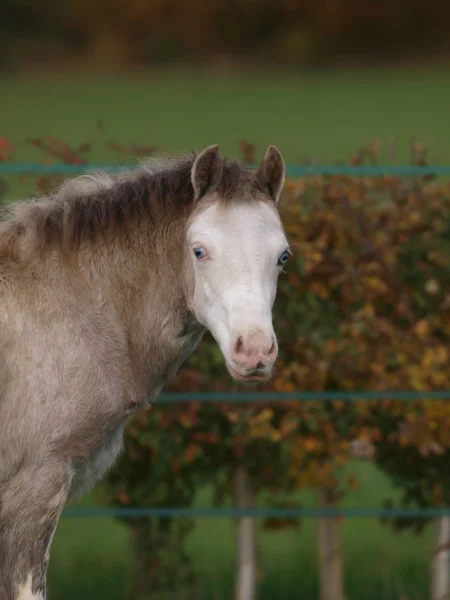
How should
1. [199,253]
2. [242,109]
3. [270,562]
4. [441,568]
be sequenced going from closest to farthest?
1. [199,253]
2. [441,568]
3. [270,562]
4. [242,109]

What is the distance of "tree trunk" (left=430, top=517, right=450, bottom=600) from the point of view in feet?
19.4

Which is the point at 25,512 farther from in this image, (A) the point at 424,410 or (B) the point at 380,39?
(B) the point at 380,39

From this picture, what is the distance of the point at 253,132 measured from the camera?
93.9 ft

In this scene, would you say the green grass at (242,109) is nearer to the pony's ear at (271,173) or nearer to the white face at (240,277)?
the pony's ear at (271,173)

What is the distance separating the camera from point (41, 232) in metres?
4.53

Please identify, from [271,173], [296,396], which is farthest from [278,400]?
[271,173]

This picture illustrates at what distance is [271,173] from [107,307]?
0.80m

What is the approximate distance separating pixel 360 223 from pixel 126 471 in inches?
65.6

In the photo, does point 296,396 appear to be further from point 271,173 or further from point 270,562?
point 271,173

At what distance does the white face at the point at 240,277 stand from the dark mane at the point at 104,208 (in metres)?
0.24

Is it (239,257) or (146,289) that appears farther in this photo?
(146,289)

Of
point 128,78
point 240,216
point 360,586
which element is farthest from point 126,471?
point 128,78

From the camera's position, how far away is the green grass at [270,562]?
6.20 m

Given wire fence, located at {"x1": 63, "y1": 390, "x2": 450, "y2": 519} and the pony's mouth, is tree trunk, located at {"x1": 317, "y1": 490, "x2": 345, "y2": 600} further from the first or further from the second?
the pony's mouth
